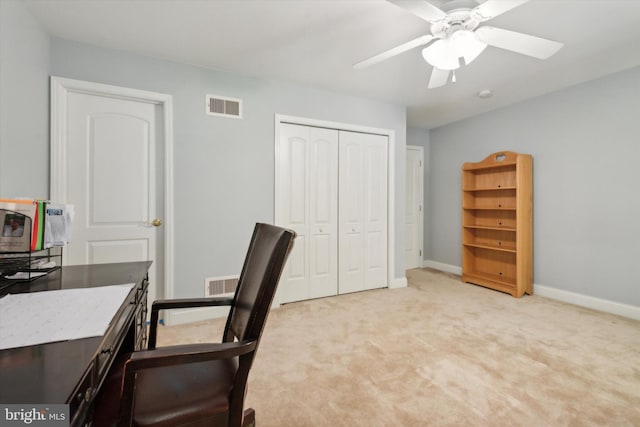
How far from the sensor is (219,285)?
9.93 feet

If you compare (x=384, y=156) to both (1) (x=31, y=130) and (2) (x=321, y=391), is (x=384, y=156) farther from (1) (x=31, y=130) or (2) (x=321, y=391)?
(1) (x=31, y=130)

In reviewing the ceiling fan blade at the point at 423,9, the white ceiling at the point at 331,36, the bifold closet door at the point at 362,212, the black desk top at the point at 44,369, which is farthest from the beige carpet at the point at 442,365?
the white ceiling at the point at 331,36

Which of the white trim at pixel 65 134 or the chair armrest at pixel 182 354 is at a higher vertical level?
the white trim at pixel 65 134

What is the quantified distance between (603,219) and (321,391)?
11.5 feet

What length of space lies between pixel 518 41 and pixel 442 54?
1.46 ft

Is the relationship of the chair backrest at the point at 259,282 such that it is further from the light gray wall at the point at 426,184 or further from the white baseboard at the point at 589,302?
the light gray wall at the point at 426,184

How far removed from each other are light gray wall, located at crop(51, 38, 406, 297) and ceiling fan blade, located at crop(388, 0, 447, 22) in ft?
6.37

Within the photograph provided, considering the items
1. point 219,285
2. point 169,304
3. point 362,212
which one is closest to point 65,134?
point 219,285

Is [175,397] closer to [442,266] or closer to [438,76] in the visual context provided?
[438,76]

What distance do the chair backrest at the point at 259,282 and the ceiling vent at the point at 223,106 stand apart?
2.10 metres

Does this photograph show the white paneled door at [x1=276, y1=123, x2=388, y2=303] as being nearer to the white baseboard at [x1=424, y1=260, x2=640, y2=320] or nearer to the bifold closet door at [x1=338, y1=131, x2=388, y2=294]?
the bifold closet door at [x1=338, y1=131, x2=388, y2=294]

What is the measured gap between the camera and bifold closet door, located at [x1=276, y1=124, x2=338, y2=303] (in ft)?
11.1

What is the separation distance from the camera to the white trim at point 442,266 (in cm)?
483

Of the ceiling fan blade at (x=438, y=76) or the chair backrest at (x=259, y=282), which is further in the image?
the ceiling fan blade at (x=438, y=76)
